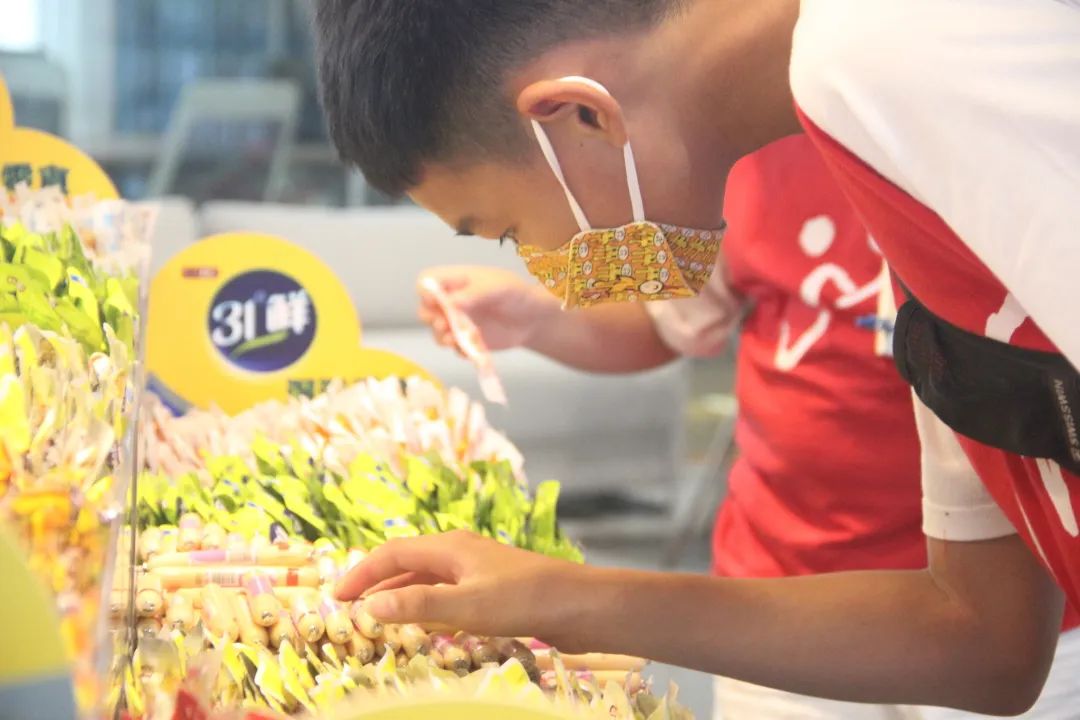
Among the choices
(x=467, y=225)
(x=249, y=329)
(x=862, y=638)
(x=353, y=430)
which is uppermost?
(x=467, y=225)

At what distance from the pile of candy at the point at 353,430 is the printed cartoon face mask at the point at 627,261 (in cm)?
35

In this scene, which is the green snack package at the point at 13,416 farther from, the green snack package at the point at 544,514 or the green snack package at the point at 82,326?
the green snack package at the point at 544,514

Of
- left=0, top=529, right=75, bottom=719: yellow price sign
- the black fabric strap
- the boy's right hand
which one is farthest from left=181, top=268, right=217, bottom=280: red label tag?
left=0, top=529, right=75, bottom=719: yellow price sign

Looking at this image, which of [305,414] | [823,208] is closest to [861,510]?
[823,208]

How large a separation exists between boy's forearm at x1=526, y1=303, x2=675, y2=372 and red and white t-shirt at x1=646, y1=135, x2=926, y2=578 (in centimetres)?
19

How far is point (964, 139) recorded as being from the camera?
0.68 m

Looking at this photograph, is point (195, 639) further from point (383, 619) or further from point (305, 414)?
point (305, 414)

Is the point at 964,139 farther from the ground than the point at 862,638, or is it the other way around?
the point at 964,139

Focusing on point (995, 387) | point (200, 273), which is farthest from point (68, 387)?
point (200, 273)

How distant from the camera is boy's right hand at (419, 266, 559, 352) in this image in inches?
66.0

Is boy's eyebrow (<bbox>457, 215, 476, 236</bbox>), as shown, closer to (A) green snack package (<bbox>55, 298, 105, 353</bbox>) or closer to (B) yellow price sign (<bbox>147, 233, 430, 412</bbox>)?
(A) green snack package (<bbox>55, 298, 105, 353</bbox>)

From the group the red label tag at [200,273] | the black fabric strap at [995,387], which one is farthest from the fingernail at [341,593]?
the red label tag at [200,273]

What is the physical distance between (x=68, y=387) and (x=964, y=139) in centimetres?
63

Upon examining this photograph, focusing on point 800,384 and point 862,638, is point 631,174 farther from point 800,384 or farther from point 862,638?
point 800,384
